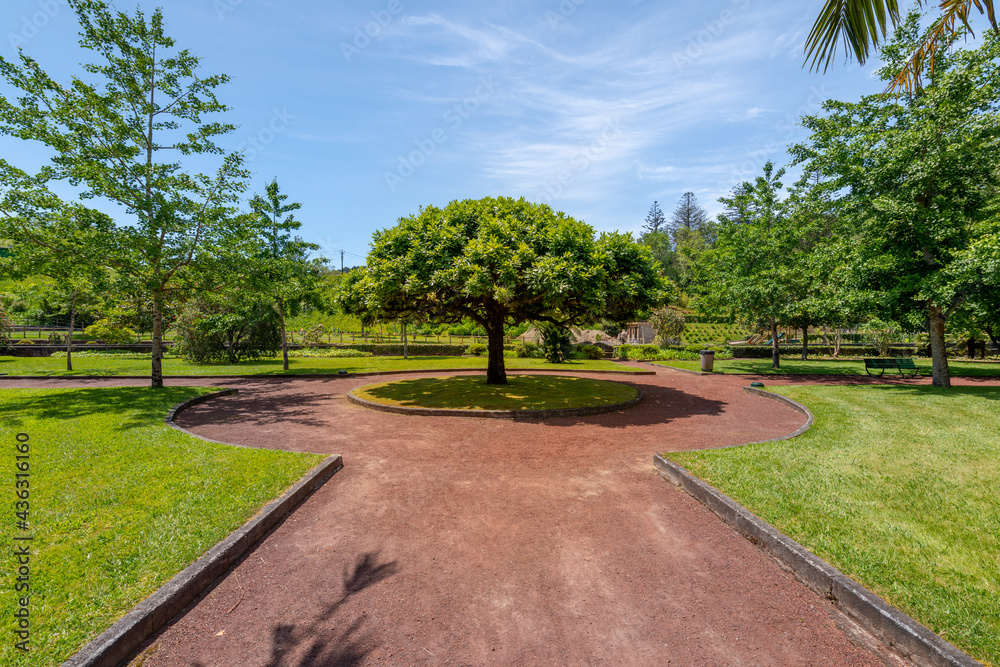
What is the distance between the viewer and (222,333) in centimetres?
2675

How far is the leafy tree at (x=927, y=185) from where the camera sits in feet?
42.2

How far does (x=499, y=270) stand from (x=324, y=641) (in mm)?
9182

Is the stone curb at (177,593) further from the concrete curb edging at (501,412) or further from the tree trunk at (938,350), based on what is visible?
the tree trunk at (938,350)

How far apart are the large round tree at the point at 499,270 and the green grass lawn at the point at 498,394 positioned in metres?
2.14

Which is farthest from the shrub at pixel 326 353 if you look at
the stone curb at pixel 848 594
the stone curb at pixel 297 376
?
the stone curb at pixel 848 594

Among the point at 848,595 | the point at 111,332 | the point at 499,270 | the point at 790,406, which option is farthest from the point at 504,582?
the point at 111,332

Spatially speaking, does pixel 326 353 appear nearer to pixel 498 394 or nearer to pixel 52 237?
pixel 52 237

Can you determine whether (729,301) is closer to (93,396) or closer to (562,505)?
(562,505)

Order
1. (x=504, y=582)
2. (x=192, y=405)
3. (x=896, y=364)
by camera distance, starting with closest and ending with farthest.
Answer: (x=504, y=582), (x=192, y=405), (x=896, y=364)

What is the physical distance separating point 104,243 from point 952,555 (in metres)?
19.4

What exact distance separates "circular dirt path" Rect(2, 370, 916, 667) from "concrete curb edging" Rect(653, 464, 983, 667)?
0.14m

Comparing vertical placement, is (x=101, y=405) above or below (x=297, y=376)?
above

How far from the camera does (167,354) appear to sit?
103ft

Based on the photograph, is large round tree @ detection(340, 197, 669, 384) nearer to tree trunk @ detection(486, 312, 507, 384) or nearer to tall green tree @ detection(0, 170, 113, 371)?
tree trunk @ detection(486, 312, 507, 384)
